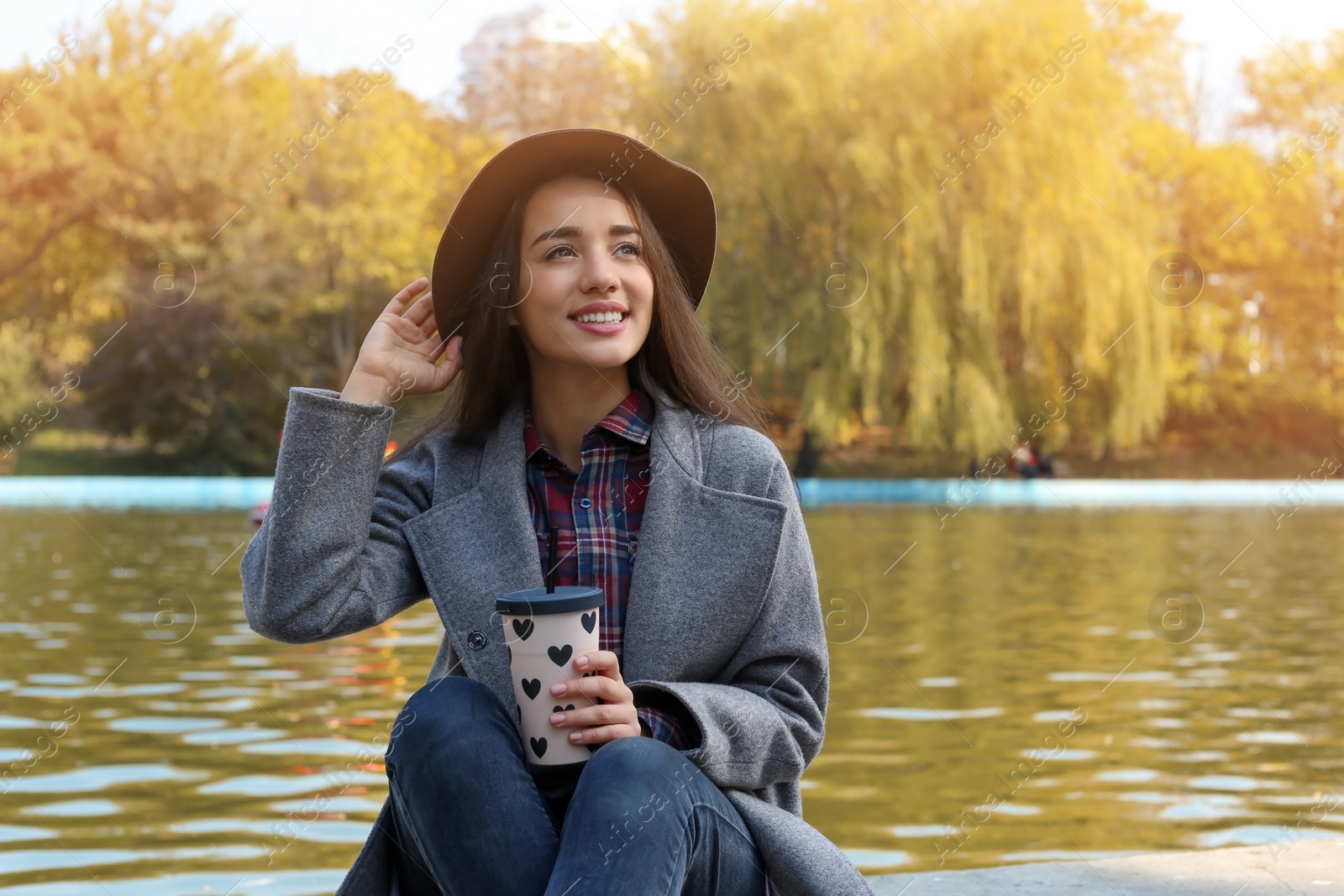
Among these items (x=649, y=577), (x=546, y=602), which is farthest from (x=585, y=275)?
(x=546, y=602)

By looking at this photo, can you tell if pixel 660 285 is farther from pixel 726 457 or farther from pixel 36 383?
pixel 36 383

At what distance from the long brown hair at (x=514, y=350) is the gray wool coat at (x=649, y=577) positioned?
132 millimetres

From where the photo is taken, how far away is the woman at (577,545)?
6.03 feet

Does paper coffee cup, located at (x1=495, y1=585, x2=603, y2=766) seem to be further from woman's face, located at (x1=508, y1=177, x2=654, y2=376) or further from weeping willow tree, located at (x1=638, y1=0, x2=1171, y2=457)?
weeping willow tree, located at (x1=638, y1=0, x2=1171, y2=457)

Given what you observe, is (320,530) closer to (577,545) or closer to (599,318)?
(577,545)

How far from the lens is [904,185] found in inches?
678

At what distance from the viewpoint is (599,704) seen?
185 centimetres

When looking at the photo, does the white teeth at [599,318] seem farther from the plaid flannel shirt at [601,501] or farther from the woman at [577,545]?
the plaid flannel shirt at [601,501]

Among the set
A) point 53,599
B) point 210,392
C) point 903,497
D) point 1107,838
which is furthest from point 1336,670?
point 210,392

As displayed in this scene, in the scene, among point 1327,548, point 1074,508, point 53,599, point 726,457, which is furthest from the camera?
point 1074,508

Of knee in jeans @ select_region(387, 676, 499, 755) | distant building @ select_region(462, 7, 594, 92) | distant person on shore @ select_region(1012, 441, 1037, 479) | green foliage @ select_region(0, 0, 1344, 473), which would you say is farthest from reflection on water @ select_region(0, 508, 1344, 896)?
distant building @ select_region(462, 7, 594, 92)

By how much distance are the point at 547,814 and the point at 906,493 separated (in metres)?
19.4

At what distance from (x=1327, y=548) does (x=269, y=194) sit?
61.1ft

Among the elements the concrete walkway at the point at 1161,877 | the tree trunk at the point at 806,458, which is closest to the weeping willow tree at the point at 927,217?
the tree trunk at the point at 806,458
